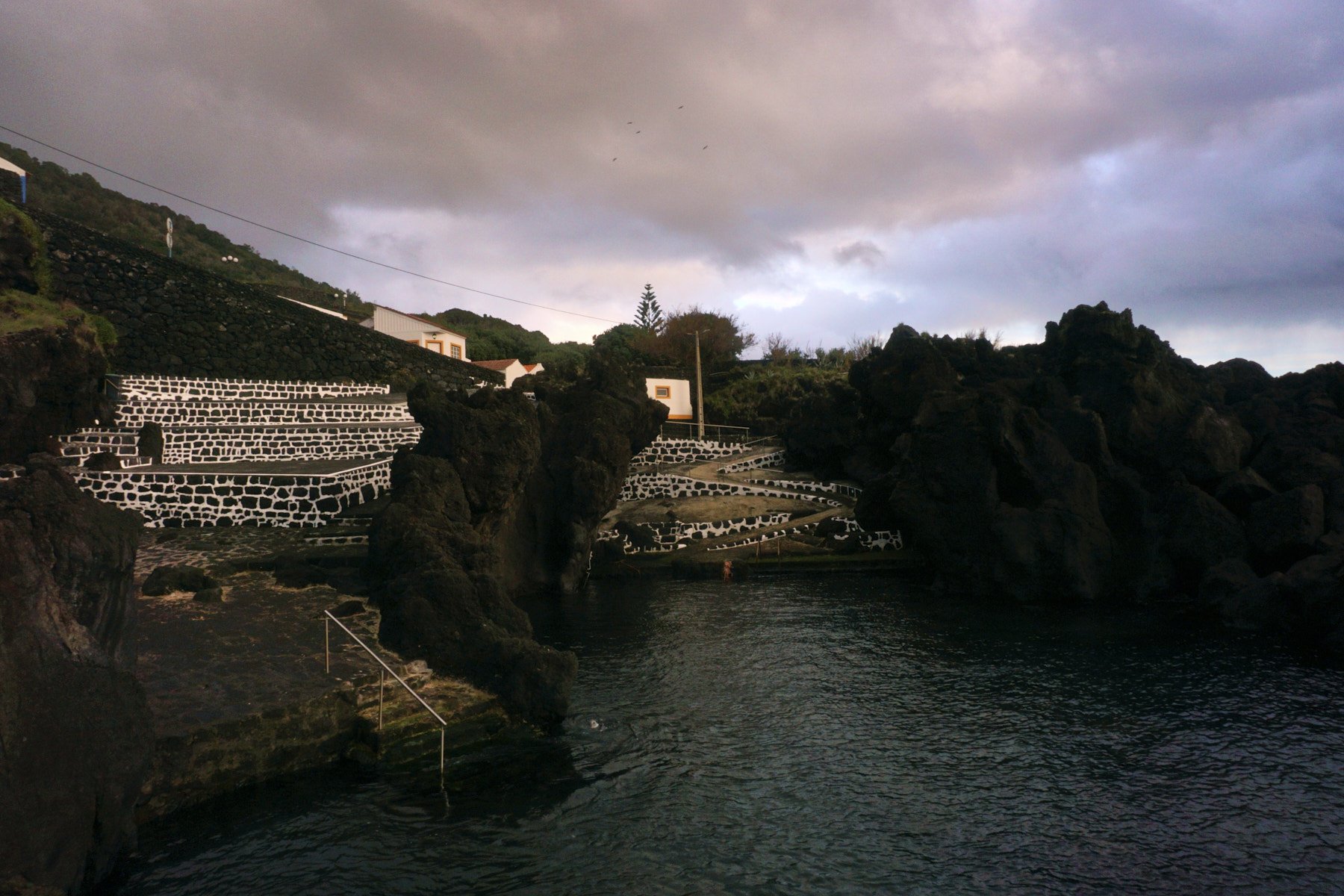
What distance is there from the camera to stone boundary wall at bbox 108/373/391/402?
1207 inches

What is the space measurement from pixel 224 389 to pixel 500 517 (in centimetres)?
1634

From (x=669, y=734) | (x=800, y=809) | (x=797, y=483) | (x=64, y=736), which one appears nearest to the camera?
(x=64, y=736)

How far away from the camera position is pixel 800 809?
11.2 metres

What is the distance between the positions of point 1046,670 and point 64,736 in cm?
1633

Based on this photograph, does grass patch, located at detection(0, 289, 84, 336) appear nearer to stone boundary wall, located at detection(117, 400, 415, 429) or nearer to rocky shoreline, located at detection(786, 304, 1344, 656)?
stone boundary wall, located at detection(117, 400, 415, 429)

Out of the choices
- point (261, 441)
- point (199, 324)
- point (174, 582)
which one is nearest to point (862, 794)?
point (174, 582)

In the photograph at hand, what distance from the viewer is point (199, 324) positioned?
35750mm

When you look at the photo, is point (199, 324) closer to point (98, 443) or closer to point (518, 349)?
point (98, 443)

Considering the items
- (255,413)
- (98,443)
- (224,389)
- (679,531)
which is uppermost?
(224,389)

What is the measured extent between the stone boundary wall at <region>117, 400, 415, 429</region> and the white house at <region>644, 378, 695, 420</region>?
77.0 feet

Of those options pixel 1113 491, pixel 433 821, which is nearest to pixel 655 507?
pixel 1113 491

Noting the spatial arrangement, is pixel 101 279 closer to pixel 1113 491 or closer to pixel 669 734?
pixel 669 734

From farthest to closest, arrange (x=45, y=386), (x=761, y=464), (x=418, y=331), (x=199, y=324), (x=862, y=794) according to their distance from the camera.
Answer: (x=418, y=331) → (x=761, y=464) → (x=199, y=324) → (x=45, y=386) → (x=862, y=794)

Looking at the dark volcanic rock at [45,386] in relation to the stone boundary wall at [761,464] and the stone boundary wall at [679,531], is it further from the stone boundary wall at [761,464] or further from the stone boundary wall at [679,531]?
the stone boundary wall at [761,464]
